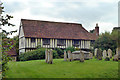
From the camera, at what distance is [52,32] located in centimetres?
3406

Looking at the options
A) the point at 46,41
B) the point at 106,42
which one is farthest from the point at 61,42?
the point at 106,42

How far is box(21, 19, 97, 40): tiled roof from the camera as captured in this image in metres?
32.4

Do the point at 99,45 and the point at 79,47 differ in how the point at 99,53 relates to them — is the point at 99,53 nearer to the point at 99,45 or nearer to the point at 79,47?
the point at 99,45

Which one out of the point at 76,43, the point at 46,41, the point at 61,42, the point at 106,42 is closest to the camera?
the point at 106,42

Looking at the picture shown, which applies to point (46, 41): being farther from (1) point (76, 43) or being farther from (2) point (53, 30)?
(1) point (76, 43)

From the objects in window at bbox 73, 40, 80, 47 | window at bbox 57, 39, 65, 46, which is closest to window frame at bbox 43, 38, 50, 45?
window at bbox 57, 39, 65, 46

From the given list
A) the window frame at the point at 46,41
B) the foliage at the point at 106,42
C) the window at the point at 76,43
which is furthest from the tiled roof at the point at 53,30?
the foliage at the point at 106,42

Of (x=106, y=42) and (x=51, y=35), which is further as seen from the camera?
(x=51, y=35)

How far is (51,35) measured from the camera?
3319cm

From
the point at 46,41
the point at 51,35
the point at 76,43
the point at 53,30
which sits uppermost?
the point at 53,30

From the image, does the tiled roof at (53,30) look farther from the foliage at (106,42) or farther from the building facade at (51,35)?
the foliage at (106,42)

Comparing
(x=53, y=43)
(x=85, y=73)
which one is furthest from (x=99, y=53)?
(x=53, y=43)

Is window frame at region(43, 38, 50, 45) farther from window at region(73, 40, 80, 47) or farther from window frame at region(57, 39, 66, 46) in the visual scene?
window at region(73, 40, 80, 47)

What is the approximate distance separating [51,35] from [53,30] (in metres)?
1.88
